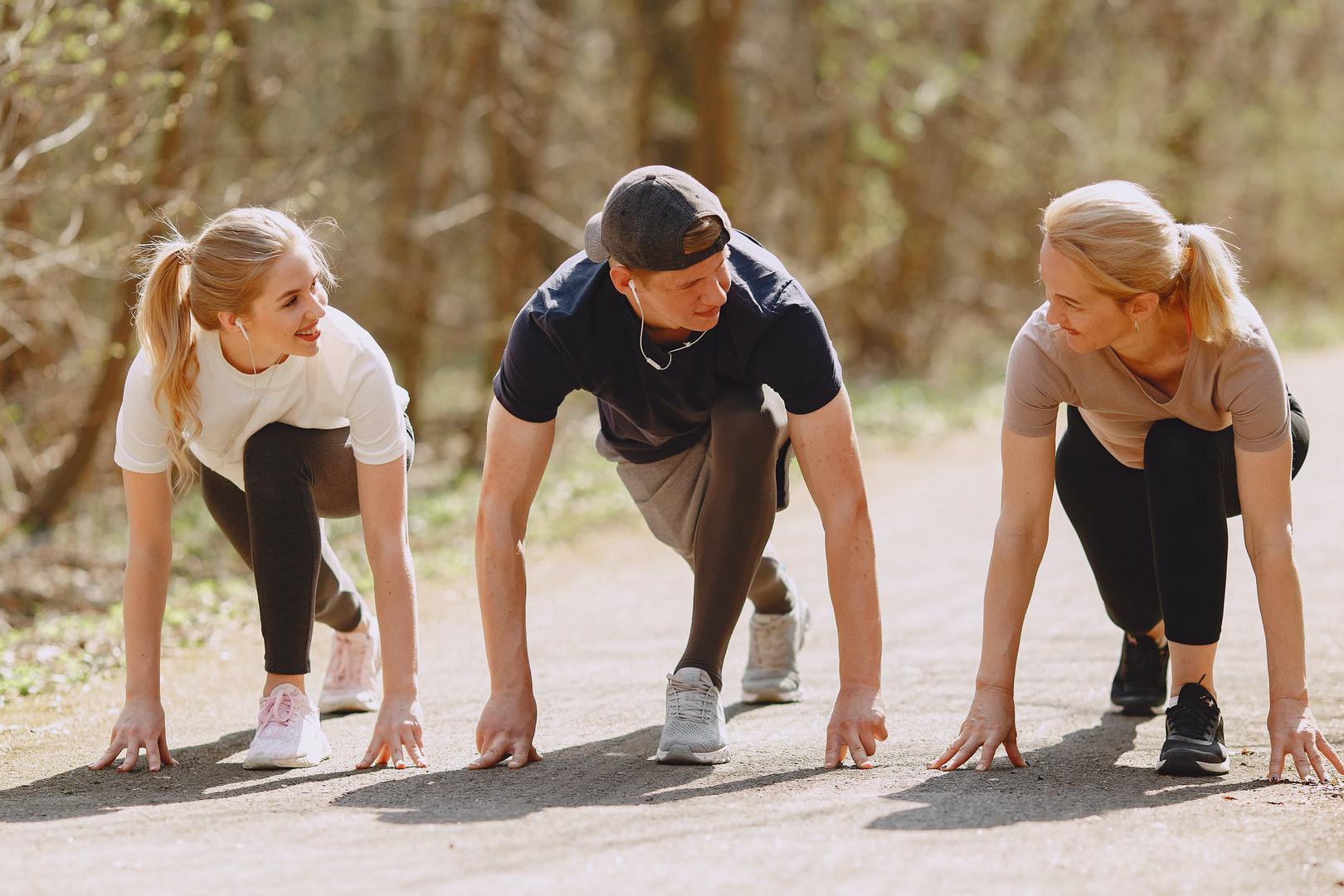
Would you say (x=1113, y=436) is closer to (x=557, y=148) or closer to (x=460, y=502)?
(x=460, y=502)

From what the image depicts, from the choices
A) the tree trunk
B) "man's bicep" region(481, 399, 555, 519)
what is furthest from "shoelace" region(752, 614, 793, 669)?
the tree trunk

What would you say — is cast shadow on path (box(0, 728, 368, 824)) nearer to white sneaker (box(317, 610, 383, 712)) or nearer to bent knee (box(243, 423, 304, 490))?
white sneaker (box(317, 610, 383, 712))

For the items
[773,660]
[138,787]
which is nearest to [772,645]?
[773,660]

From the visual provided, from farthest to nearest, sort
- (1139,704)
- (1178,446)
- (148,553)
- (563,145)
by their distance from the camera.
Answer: (563,145), (1139,704), (148,553), (1178,446)

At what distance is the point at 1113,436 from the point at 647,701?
1452 millimetres

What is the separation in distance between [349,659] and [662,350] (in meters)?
1.34

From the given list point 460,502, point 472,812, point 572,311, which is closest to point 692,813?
point 472,812

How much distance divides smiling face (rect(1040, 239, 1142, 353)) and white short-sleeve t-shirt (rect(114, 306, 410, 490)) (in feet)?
4.91

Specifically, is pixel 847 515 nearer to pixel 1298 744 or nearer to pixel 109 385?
pixel 1298 744

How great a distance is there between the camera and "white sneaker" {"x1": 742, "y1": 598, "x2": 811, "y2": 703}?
3.93 metres

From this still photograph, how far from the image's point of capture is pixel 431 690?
13.8 ft

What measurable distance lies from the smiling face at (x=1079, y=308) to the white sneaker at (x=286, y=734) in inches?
74.7

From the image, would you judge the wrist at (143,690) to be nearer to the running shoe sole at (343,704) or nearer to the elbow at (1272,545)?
the running shoe sole at (343,704)

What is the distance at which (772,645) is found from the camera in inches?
155
